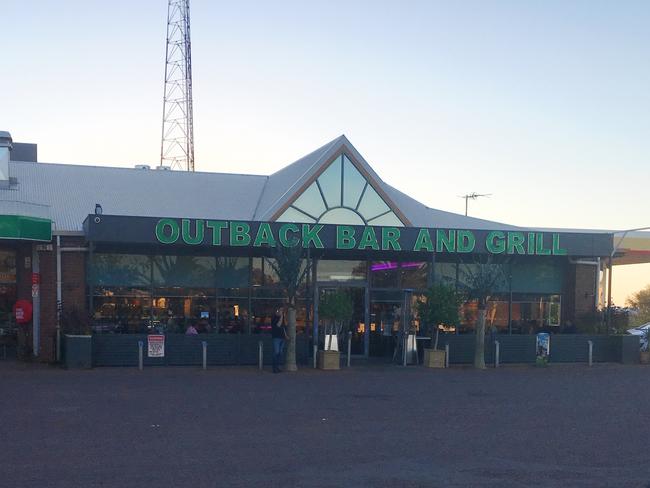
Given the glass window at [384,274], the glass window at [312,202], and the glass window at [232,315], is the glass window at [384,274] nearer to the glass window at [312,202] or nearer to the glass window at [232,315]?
the glass window at [312,202]

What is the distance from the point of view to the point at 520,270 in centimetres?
2675

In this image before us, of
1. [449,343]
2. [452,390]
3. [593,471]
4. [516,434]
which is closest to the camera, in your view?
[593,471]

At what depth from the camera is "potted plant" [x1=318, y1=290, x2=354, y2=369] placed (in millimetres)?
21844

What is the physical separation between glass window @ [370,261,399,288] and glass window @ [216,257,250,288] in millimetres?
4029

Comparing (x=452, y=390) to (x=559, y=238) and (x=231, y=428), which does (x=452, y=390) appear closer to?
(x=231, y=428)

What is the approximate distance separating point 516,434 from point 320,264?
43.8ft

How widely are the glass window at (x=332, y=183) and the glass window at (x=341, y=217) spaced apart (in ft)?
0.65

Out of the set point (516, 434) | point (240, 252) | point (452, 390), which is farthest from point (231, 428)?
point (240, 252)

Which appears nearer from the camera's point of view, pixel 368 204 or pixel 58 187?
pixel 368 204

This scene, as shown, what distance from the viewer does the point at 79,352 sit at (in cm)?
2086

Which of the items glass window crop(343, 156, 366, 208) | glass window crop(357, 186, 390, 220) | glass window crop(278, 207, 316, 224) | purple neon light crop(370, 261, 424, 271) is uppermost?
glass window crop(343, 156, 366, 208)

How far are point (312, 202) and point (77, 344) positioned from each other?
813 centimetres

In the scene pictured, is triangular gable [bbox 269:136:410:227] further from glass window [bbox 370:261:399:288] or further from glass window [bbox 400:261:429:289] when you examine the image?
glass window [bbox 400:261:429:289]

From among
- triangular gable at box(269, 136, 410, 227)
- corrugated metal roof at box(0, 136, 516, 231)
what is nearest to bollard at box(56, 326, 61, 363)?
corrugated metal roof at box(0, 136, 516, 231)
